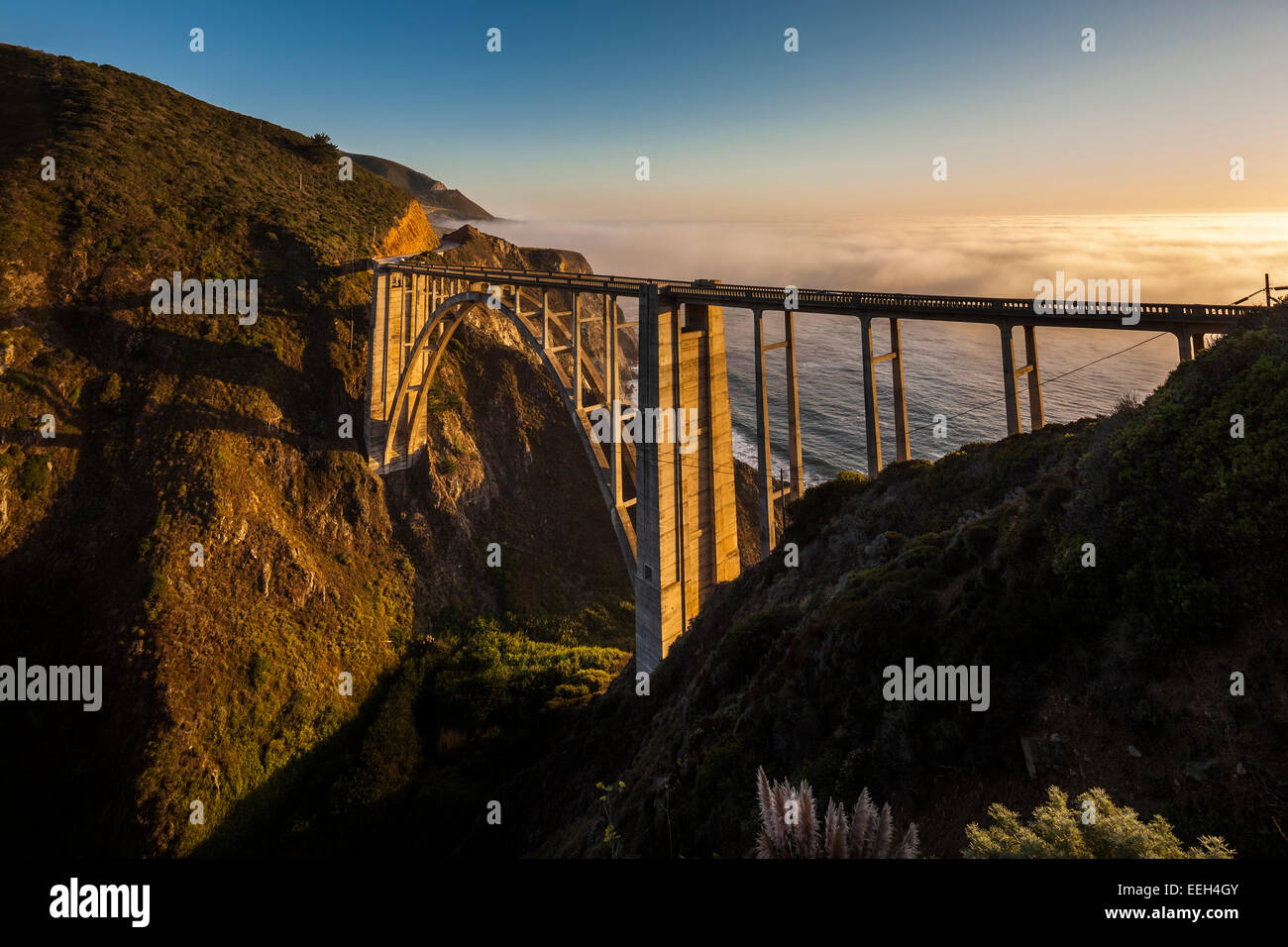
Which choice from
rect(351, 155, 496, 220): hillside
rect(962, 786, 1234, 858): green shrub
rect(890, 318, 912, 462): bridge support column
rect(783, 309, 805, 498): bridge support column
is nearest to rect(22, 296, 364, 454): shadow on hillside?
rect(783, 309, 805, 498): bridge support column

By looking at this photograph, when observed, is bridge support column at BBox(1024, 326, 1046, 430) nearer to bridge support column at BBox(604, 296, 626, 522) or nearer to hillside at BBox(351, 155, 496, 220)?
bridge support column at BBox(604, 296, 626, 522)

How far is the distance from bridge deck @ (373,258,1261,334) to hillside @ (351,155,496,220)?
132 metres

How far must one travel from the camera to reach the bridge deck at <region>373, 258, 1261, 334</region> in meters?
11.8

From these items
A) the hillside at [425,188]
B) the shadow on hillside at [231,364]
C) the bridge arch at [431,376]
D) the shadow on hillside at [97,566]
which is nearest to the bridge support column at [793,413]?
the bridge arch at [431,376]

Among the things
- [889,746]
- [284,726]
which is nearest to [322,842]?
[284,726]

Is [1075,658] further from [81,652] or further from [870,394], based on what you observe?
[81,652]

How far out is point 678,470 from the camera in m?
22.8

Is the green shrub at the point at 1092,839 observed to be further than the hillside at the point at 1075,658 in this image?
No

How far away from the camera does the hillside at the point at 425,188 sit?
5482 inches

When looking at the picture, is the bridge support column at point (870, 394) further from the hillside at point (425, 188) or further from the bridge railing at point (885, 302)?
the hillside at point (425, 188)

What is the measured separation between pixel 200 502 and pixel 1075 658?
3387cm

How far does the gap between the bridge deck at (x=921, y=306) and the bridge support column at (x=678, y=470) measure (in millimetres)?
1319

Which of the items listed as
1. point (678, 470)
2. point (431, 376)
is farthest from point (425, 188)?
point (678, 470)

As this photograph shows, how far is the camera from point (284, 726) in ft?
86.5
